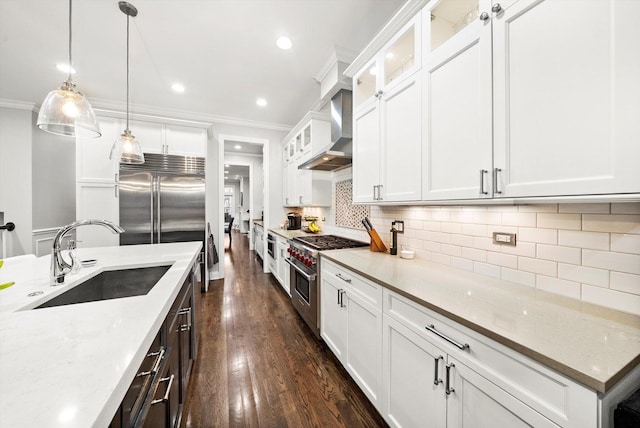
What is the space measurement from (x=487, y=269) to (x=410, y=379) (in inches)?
31.1

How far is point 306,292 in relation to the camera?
98.2 inches

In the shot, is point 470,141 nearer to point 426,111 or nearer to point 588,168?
point 426,111

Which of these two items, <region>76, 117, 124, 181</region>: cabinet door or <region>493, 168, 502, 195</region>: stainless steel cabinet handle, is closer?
<region>493, 168, 502, 195</region>: stainless steel cabinet handle

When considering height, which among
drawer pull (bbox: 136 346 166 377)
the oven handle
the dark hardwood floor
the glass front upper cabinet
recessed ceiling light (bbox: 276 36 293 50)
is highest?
recessed ceiling light (bbox: 276 36 293 50)

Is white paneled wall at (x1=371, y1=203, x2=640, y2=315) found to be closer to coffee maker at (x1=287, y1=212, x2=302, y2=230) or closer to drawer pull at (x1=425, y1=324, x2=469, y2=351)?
drawer pull at (x1=425, y1=324, x2=469, y2=351)

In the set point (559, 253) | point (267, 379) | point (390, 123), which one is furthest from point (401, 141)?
point (267, 379)

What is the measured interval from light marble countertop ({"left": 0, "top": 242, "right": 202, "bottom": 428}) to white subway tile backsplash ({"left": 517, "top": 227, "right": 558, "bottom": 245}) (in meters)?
1.71

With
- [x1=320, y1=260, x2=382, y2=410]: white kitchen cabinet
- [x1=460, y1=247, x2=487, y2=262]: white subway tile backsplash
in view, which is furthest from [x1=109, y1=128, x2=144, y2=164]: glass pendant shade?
[x1=460, y1=247, x2=487, y2=262]: white subway tile backsplash

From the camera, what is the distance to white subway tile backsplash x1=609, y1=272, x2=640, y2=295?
0.94m

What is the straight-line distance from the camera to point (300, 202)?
3.76 metres

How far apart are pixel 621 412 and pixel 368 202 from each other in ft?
5.25

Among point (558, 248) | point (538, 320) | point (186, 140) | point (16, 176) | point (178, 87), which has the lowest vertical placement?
point (538, 320)

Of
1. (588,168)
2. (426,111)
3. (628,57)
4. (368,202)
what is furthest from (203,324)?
(628,57)

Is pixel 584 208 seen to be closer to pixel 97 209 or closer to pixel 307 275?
pixel 307 275
